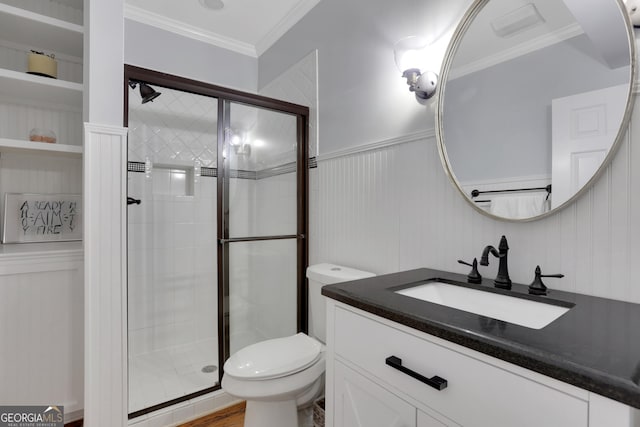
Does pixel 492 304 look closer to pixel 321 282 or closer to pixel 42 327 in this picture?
pixel 321 282

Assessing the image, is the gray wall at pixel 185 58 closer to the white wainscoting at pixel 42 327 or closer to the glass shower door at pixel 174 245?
the glass shower door at pixel 174 245

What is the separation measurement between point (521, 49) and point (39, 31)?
244 cm

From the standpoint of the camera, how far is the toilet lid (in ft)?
4.36

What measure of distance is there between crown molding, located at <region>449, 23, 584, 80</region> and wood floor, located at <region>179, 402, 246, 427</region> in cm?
199

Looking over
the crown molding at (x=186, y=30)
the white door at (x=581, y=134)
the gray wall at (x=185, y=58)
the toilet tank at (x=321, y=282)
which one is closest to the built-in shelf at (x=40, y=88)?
the gray wall at (x=185, y=58)

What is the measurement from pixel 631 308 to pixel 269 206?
171cm

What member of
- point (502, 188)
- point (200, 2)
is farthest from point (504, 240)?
point (200, 2)

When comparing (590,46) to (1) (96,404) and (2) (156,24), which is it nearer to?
(1) (96,404)

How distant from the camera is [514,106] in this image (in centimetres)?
109

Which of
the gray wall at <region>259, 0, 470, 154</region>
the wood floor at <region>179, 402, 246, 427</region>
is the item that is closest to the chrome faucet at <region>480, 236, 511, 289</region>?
the gray wall at <region>259, 0, 470, 154</region>

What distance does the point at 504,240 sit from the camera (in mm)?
1042

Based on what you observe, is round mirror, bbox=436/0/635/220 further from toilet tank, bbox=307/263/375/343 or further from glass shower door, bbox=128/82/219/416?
glass shower door, bbox=128/82/219/416

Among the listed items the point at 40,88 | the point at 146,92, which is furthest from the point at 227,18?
the point at 40,88

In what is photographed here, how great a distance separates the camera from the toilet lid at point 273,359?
1329 millimetres
